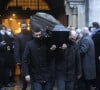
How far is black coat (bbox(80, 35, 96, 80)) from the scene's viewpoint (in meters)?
17.2

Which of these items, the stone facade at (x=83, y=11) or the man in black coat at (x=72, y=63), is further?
the stone facade at (x=83, y=11)

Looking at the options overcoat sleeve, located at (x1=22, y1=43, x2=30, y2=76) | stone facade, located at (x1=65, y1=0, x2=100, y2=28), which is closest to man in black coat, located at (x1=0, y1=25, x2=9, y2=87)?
overcoat sleeve, located at (x1=22, y1=43, x2=30, y2=76)

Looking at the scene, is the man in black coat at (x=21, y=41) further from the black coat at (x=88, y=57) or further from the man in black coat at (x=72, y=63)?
the man in black coat at (x=72, y=63)

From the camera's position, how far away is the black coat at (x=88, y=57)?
1716 centimetres

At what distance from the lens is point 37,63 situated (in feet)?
46.4

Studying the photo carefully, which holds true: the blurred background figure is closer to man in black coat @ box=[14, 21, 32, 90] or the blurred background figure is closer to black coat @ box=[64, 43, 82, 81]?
black coat @ box=[64, 43, 82, 81]

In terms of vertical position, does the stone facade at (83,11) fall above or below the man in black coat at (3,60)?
above

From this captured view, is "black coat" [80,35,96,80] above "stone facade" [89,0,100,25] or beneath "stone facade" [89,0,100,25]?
beneath

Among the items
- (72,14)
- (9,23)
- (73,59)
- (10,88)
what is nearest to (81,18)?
(72,14)

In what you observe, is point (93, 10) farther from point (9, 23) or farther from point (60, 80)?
point (60, 80)

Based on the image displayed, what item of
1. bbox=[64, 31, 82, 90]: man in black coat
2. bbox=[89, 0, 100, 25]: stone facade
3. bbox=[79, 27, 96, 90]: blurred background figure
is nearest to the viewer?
bbox=[64, 31, 82, 90]: man in black coat

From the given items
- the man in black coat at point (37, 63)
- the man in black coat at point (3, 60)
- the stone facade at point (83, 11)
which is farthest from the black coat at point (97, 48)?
the stone facade at point (83, 11)

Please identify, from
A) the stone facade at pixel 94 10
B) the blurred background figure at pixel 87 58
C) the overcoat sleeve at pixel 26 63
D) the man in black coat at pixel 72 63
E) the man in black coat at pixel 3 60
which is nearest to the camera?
the overcoat sleeve at pixel 26 63

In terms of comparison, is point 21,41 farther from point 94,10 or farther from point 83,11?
point 83,11
